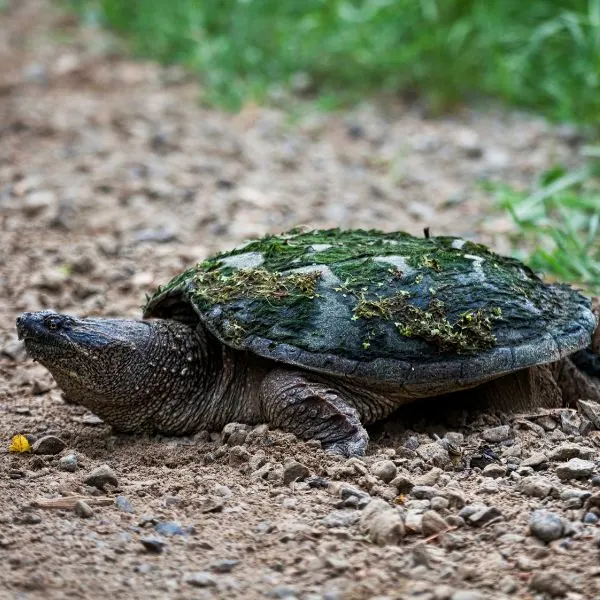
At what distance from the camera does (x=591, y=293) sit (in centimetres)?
447

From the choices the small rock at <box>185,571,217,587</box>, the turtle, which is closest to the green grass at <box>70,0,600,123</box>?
the turtle

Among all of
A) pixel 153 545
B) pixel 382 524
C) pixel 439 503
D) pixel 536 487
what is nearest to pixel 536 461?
pixel 536 487

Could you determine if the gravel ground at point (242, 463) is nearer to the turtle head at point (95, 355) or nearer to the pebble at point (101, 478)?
the pebble at point (101, 478)

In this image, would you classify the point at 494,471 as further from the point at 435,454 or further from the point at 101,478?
the point at 101,478

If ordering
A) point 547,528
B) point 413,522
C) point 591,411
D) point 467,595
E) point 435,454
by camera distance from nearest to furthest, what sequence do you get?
1. point 467,595
2. point 547,528
3. point 413,522
4. point 435,454
5. point 591,411

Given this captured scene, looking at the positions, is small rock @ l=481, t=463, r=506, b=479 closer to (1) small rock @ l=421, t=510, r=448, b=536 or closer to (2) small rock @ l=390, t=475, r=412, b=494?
(2) small rock @ l=390, t=475, r=412, b=494

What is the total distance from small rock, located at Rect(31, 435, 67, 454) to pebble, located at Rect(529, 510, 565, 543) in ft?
5.19

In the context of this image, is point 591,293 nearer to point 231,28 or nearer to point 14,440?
point 14,440

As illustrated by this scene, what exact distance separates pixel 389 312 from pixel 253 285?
472 mm

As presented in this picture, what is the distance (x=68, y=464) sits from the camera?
10.6ft

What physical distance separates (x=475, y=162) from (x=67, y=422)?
4.23 m

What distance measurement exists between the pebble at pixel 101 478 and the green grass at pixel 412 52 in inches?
200

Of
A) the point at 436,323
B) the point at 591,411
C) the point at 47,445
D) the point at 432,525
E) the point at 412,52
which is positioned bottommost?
the point at 591,411

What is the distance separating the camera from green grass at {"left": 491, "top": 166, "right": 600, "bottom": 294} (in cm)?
475
